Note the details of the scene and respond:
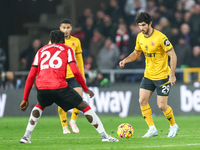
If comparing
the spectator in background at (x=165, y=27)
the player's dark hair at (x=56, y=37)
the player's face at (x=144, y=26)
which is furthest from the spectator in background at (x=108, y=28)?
the player's dark hair at (x=56, y=37)

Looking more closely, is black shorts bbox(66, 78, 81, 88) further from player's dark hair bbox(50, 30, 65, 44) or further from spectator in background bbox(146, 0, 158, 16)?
spectator in background bbox(146, 0, 158, 16)

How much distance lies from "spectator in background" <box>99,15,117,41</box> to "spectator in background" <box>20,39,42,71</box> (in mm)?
2618

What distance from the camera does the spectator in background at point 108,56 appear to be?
15812 mm

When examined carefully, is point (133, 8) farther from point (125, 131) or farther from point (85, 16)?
point (125, 131)

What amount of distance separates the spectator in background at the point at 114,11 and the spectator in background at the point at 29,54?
3062mm

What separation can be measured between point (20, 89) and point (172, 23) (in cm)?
605

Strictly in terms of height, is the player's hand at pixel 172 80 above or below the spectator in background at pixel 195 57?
above

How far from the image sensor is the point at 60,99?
6816 millimetres

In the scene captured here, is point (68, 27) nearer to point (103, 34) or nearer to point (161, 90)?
point (161, 90)

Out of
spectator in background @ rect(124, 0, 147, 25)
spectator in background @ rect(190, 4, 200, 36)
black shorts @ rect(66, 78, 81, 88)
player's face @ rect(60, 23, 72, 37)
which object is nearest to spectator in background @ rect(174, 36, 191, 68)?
spectator in background @ rect(190, 4, 200, 36)

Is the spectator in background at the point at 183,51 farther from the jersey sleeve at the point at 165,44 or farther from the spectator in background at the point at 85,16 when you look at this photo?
the jersey sleeve at the point at 165,44

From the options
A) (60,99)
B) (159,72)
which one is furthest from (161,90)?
(60,99)

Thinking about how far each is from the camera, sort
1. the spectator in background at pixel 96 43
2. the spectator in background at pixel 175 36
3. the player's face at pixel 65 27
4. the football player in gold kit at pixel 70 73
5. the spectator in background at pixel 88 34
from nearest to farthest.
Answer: the football player in gold kit at pixel 70 73, the player's face at pixel 65 27, the spectator in background at pixel 175 36, the spectator in background at pixel 96 43, the spectator in background at pixel 88 34

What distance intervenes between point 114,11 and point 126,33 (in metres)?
1.59
